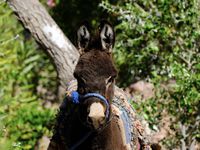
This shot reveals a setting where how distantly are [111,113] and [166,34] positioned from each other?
96.9 inches

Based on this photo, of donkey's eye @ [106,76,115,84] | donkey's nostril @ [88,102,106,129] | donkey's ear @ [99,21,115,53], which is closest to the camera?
donkey's nostril @ [88,102,106,129]

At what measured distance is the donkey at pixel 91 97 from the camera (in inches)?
158

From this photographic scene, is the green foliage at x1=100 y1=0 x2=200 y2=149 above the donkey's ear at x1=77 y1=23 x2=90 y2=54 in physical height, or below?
above

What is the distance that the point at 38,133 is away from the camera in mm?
8414

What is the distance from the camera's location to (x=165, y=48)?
23.2 ft

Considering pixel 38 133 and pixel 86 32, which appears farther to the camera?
pixel 38 133

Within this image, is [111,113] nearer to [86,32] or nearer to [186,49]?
[86,32]

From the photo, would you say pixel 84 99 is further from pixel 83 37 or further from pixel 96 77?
pixel 83 37

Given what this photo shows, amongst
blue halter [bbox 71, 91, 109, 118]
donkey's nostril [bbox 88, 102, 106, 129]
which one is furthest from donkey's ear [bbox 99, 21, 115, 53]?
donkey's nostril [bbox 88, 102, 106, 129]

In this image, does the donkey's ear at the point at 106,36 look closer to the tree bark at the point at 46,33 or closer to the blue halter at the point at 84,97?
the blue halter at the point at 84,97

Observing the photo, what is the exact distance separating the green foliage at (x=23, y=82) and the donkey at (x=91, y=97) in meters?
2.77

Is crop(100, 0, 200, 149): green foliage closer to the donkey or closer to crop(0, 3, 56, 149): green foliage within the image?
crop(0, 3, 56, 149): green foliage

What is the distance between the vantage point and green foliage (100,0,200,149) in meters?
6.48

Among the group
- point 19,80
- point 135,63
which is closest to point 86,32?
point 135,63
